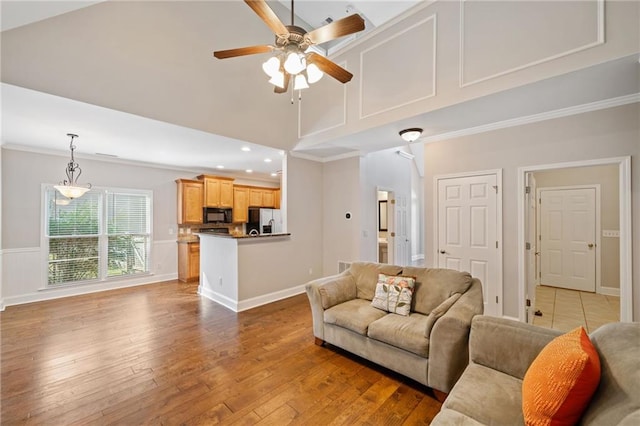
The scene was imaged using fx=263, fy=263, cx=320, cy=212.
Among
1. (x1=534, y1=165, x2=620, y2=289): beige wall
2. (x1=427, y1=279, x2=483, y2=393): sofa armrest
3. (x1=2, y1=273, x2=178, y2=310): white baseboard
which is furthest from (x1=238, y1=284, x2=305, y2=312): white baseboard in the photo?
(x1=534, y1=165, x2=620, y2=289): beige wall

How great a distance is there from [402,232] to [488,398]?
524 centimetres

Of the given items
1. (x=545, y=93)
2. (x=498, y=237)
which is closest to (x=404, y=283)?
(x=498, y=237)

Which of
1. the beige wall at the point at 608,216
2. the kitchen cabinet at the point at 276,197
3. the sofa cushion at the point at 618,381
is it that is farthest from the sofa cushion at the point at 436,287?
the kitchen cabinet at the point at 276,197

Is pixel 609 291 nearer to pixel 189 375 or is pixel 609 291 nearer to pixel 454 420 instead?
pixel 454 420

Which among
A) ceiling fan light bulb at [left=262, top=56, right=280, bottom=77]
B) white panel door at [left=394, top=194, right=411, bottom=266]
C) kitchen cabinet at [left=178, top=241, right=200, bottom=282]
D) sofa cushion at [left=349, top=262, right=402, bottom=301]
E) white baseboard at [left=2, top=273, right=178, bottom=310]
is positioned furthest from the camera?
white panel door at [left=394, top=194, right=411, bottom=266]

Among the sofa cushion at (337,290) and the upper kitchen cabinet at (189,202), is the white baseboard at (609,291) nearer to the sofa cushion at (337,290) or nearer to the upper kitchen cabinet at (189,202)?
the sofa cushion at (337,290)

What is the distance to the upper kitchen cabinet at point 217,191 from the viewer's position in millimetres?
6367

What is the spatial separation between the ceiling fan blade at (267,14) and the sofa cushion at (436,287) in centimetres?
258

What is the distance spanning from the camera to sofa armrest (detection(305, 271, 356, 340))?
111 inches

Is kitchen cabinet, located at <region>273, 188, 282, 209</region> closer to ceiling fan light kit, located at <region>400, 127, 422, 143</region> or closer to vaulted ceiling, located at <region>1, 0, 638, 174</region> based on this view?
vaulted ceiling, located at <region>1, 0, 638, 174</region>

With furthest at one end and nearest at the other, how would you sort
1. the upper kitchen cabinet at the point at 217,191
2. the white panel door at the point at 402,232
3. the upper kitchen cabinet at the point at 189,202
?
→ the upper kitchen cabinet at the point at 217,191, the white panel door at the point at 402,232, the upper kitchen cabinet at the point at 189,202

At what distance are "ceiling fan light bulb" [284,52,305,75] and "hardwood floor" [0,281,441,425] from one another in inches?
104

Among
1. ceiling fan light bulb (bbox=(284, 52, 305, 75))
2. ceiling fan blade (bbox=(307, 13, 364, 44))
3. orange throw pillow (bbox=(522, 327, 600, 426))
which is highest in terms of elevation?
ceiling fan blade (bbox=(307, 13, 364, 44))

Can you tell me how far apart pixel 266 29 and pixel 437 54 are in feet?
8.53
